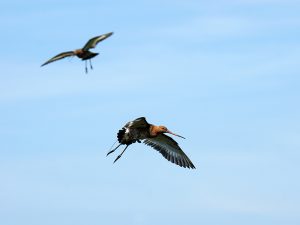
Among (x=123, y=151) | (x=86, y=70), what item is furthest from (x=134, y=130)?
(x=86, y=70)

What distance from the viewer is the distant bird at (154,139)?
37125 mm

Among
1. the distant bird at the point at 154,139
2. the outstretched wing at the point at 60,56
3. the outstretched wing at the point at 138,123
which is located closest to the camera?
the outstretched wing at the point at 60,56

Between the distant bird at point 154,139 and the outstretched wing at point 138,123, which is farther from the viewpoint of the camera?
the distant bird at point 154,139

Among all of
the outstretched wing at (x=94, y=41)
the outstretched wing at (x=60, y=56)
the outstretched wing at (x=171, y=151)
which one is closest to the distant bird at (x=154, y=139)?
the outstretched wing at (x=171, y=151)

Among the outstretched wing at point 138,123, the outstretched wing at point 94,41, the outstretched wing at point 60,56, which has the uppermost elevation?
the outstretched wing at point 138,123

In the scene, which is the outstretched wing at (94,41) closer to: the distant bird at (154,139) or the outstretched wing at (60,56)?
the outstretched wing at (60,56)

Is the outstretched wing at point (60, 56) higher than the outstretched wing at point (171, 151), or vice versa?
the outstretched wing at point (171, 151)

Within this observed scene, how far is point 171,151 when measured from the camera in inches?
1613

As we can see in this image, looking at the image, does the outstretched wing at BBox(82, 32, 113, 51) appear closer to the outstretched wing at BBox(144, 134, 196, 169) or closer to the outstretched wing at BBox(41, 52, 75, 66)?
the outstretched wing at BBox(41, 52, 75, 66)

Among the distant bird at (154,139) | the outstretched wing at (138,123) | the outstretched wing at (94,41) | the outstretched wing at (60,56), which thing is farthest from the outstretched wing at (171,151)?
the outstretched wing at (94,41)

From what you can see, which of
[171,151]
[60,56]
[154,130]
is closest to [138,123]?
[154,130]

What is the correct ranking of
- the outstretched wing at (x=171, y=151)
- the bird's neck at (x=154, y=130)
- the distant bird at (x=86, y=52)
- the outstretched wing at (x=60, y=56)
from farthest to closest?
the outstretched wing at (x=171, y=151)
the bird's neck at (x=154, y=130)
the outstretched wing at (x=60, y=56)
the distant bird at (x=86, y=52)

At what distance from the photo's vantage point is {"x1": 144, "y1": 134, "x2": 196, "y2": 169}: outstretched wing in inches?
1594

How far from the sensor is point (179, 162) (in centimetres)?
4103
